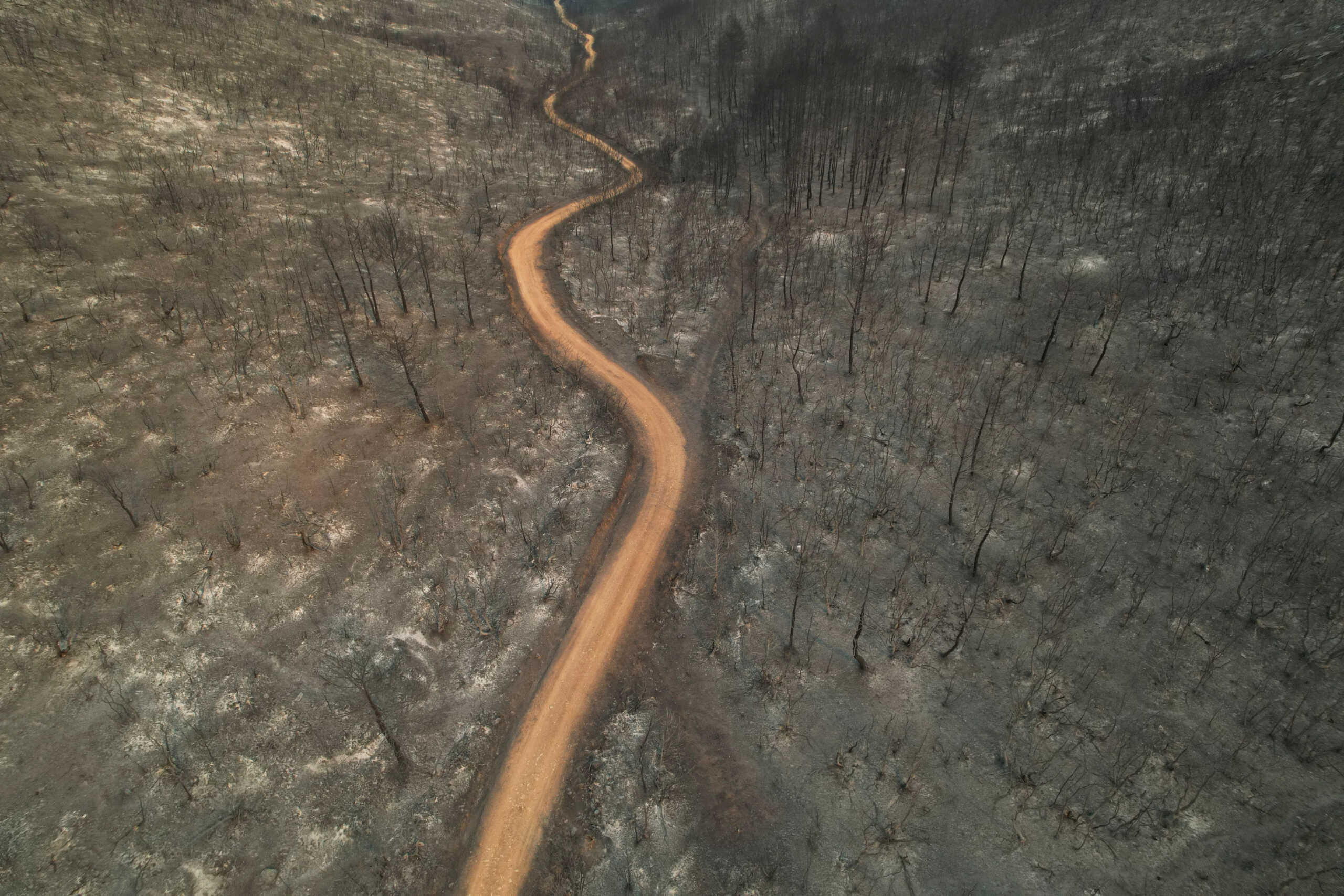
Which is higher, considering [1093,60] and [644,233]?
[1093,60]

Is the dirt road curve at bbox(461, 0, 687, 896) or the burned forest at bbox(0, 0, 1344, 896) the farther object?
the dirt road curve at bbox(461, 0, 687, 896)

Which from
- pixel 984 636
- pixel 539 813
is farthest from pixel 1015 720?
pixel 539 813

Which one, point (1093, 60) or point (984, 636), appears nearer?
point (984, 636)

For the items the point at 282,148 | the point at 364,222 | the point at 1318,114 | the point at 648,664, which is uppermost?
the point at 1318,114

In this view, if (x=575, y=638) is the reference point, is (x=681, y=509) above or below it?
above

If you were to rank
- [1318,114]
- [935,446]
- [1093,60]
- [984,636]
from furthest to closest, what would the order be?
[1093,60]
[1318,114]
[935,446]
[984,636]

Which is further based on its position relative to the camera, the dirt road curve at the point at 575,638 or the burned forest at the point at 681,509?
the dirt road curve at the point at 575,638

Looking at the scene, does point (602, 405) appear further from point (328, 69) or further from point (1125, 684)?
point (328, 69)

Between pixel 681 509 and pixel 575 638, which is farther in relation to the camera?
pixel 681 509
